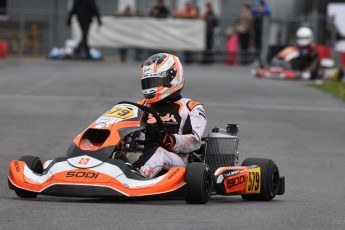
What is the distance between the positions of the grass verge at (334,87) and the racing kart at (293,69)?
492 millimetres

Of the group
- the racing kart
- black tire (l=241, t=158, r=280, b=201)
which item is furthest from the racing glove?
the racing kart

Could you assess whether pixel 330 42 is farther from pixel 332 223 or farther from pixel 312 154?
pixel 332 223

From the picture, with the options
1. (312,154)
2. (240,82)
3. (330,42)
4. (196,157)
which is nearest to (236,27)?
(330,42)

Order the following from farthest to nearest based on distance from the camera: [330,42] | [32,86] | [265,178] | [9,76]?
1. [330,42]
2. [9,76]
3. [32,86]
4. [265,178]

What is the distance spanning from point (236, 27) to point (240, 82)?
261 inches

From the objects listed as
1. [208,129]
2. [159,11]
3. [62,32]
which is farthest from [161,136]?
[62,32]

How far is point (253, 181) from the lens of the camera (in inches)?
354

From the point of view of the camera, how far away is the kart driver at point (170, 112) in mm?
8859

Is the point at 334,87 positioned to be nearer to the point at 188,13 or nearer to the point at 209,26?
the point at 209,26

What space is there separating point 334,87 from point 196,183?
16704 millimetres

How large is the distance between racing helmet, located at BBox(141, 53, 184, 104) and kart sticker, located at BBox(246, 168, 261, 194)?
3.15ft

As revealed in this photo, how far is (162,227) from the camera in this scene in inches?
272

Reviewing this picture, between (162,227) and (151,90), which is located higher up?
(151,90)

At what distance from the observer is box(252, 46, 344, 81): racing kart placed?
2669 cm
